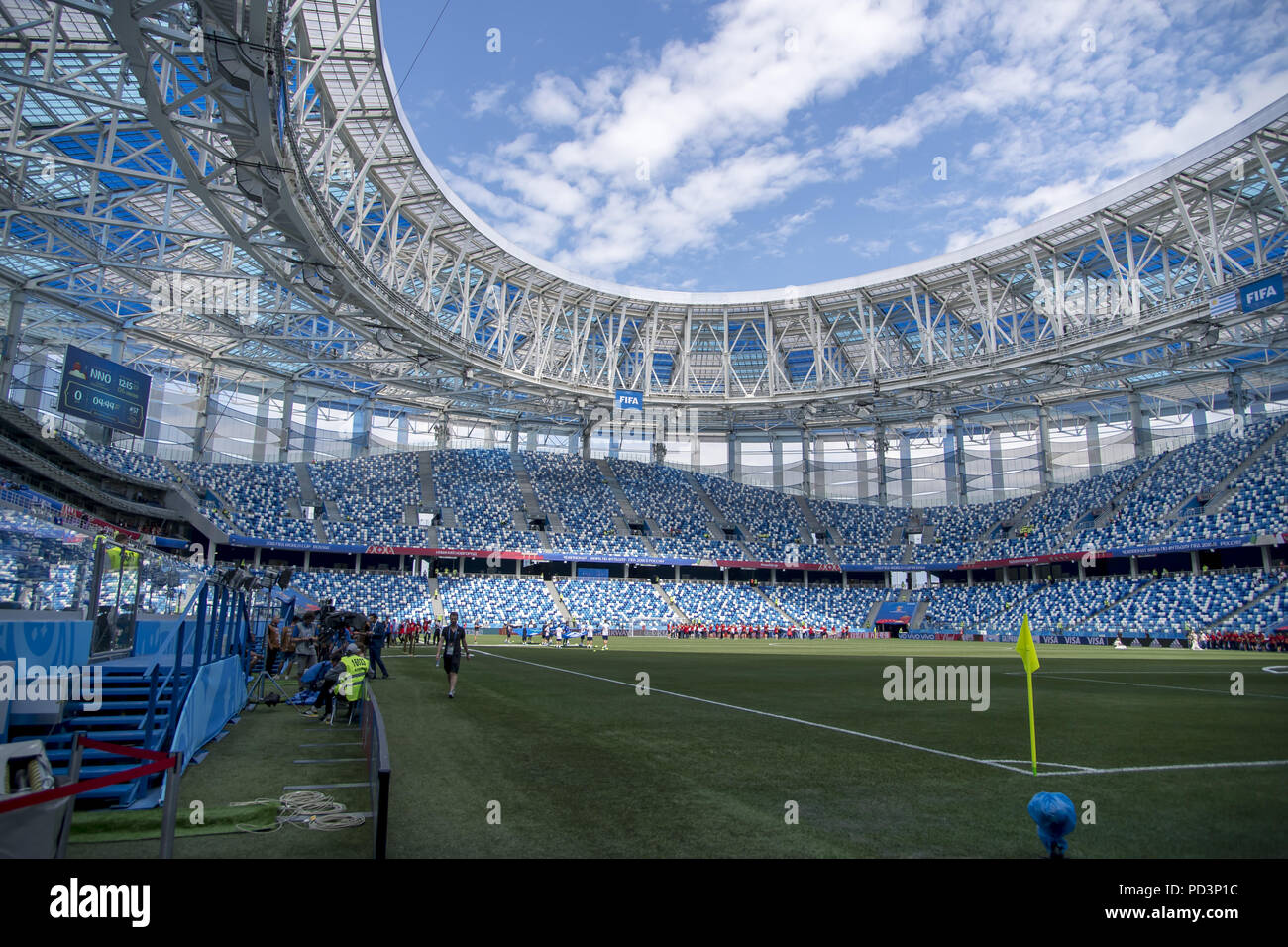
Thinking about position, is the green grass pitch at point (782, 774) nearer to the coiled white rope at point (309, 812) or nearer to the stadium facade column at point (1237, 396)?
the coiled white rope at point (309, 812)

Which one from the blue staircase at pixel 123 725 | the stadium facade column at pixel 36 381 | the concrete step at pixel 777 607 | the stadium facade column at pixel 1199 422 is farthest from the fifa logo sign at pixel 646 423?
the blue staircase at pixel 123 725

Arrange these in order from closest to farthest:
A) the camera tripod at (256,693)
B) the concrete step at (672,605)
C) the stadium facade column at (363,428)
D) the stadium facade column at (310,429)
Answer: the camera tripod at (256,693)
the concrete step at (672,605)
the stadium facade column at (310,429)
the stadium facade column at (363,428)

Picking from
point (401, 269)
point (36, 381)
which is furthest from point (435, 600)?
point (36, 381)

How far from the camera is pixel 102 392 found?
122ft

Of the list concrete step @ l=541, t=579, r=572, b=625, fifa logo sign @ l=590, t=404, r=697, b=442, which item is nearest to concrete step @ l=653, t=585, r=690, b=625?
concrete step @ l=541, t=579, r=572, b=625

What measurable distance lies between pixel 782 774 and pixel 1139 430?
63.8 m

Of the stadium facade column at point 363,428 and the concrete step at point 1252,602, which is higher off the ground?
the stadium facade column at point 363,428

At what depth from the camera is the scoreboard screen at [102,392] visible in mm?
35156

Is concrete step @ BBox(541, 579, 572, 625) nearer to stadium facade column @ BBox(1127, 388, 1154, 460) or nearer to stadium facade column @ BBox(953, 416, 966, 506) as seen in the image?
stadium facade column @ BBox(953, 416, 966, 506)

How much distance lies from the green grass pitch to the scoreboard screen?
31.2m

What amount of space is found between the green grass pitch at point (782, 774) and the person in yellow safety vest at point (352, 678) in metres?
0.71

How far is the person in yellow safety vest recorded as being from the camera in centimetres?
1141
